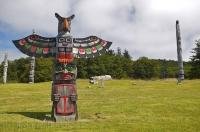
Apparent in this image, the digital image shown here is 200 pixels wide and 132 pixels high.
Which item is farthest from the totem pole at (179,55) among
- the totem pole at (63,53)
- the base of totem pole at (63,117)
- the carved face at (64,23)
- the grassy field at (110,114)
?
the base of totem pole at (63,117)

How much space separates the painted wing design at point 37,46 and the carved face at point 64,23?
960 mm

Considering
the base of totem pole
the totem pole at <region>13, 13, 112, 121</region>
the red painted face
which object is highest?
the red painted face

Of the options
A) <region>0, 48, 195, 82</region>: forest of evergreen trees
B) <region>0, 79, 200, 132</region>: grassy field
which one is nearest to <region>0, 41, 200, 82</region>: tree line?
<region>0, 48, 195, 82</region>: forest of evergreen trees

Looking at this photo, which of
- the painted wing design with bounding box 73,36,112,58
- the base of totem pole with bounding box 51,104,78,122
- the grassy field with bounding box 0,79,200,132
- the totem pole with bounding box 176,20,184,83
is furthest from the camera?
the totem pole with bounding box 176,20,184,83

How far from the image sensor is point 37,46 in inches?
1174

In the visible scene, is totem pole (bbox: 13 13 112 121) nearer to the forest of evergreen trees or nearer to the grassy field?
the grassy field

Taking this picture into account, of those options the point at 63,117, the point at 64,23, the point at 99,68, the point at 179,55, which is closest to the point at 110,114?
the point at 63,117

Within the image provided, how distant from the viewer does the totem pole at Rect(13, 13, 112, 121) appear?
94.4 ft

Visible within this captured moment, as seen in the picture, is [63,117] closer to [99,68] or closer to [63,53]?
[63,53]

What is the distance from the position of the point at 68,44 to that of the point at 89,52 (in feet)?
5.72

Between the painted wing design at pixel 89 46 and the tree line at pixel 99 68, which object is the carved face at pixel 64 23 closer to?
the painted wing design at pixel 89 46

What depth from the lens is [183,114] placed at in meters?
31.4

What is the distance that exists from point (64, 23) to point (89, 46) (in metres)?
2.40

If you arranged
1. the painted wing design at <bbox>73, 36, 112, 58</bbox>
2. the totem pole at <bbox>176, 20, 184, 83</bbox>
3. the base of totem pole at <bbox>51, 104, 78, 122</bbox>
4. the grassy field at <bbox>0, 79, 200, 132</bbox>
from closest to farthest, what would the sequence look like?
the grassy field at <bbox>0, 79, 200, 132</bbox> → the base of totem pole at <bbox>51, 104, 78, 122</bbox> → the painted wing design at <bbox>73, 36, 112, 58</bbox> → the totem pole at <bbox>176, 20, 184, 83</bbox>
